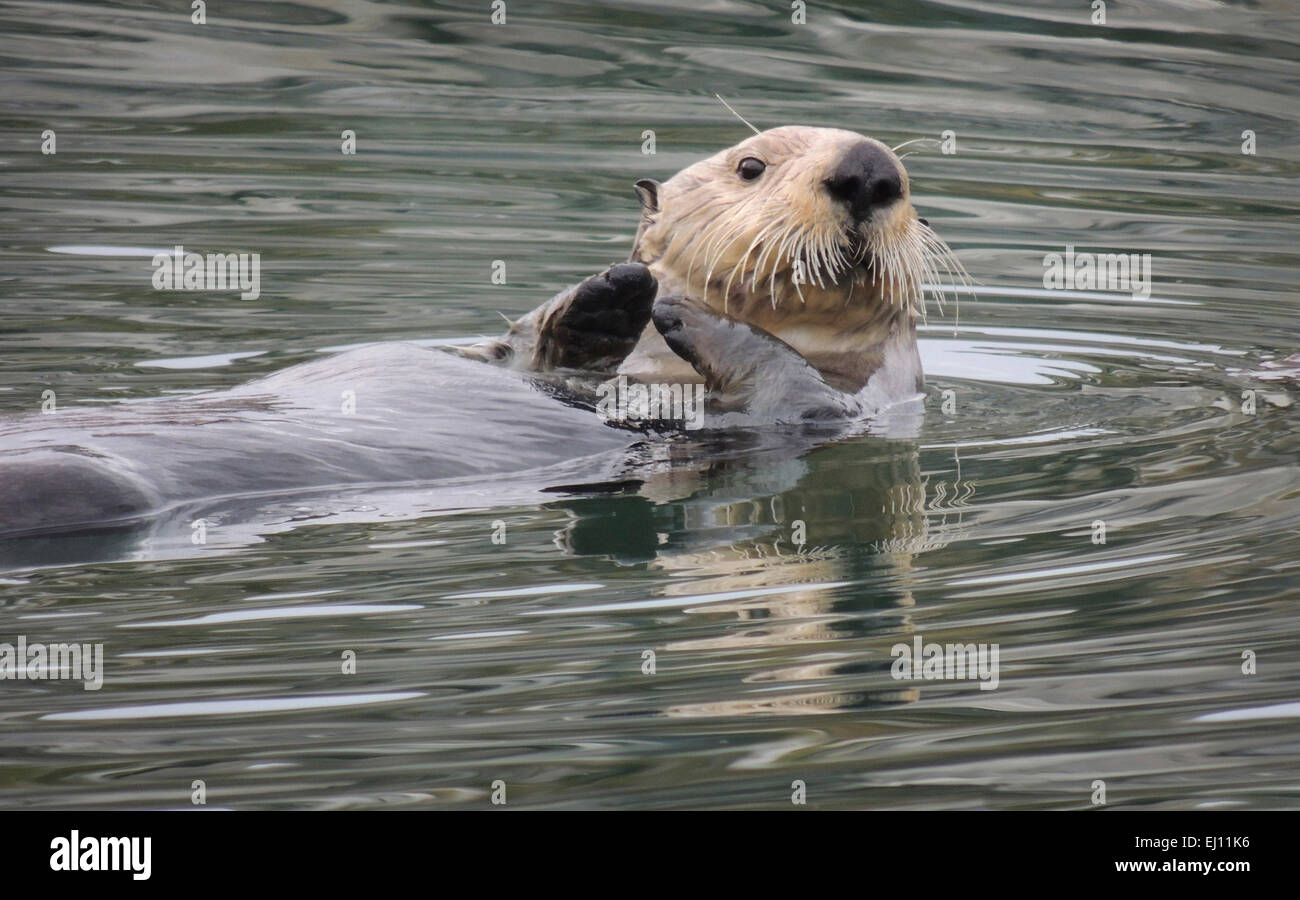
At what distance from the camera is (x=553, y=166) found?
927cm

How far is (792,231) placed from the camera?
4.79 meters

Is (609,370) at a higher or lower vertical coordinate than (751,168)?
lower

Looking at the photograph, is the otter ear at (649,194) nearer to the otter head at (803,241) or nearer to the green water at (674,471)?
the otter head at (803,241)

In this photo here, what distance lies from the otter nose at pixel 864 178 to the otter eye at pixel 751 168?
0.48 m

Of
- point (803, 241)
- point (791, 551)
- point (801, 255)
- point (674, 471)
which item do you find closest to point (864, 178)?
point (803, 241)

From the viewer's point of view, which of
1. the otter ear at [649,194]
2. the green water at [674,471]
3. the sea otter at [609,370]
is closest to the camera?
the green water at [674,471]

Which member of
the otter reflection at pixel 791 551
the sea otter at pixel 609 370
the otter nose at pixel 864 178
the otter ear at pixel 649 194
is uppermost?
the otter ear at pixel 649 194

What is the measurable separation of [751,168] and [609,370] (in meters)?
0.76

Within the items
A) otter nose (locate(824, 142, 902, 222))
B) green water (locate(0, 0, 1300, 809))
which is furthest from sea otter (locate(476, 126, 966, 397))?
green water (locate(0, 0, 1300, 809))

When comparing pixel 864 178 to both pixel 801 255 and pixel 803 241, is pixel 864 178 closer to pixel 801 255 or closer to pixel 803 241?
pixel 803 241

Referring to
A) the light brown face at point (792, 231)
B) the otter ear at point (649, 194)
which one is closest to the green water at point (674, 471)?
the light brown face at point (792, 231)

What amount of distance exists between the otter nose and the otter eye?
48 centimetres

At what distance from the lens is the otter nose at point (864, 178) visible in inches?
183

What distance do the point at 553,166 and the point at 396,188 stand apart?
2.91ft
